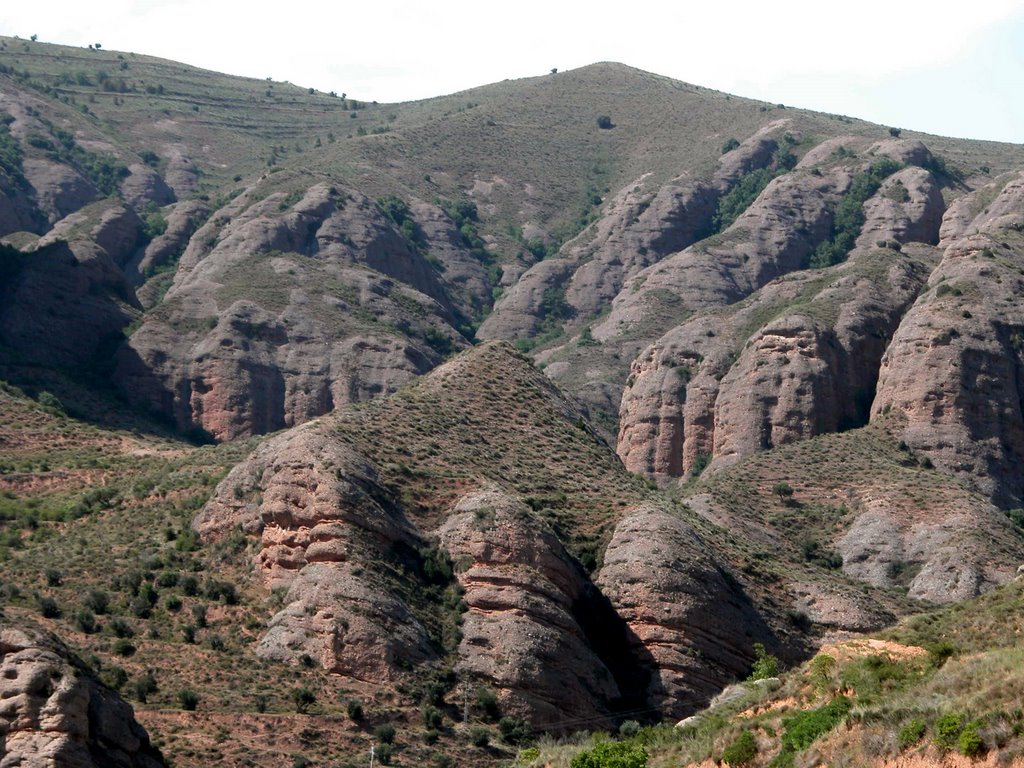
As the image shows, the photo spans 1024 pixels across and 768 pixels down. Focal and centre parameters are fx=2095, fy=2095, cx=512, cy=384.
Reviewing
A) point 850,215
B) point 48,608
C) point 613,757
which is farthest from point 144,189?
point 613,757

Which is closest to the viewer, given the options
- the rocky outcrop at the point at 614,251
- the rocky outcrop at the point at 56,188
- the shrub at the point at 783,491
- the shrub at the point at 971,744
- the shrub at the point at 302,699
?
the shrub at the point at 971,744

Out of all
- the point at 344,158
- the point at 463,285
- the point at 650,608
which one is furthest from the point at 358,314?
the point at 650,608

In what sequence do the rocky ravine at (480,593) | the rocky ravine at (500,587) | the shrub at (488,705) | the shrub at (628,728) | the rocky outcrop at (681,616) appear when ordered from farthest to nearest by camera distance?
the rocky outcrop at (681,616) < the rocky ravine at (500,587) < the rocky ravine at (480,593) < the shrub at (488,705) < the shrub at (628,728)

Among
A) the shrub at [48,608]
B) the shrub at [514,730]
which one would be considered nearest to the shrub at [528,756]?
the shrub at [514,730]

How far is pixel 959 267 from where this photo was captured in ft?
371

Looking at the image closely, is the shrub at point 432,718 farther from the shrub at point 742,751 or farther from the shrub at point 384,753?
the shrub at point 742,751

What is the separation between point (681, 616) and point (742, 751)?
29.3 meters

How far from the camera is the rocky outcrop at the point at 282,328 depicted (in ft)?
396

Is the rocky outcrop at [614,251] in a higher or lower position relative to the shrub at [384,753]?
higher

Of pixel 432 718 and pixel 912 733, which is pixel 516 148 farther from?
pixel 912 733

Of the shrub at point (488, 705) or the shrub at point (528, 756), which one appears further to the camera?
the shrub at point (488, 705)

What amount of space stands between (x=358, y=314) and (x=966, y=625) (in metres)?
80.5

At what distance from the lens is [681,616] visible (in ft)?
241

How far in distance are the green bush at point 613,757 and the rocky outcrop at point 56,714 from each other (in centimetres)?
1306
